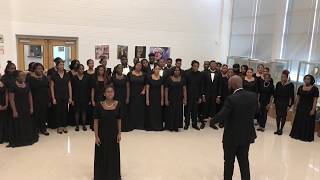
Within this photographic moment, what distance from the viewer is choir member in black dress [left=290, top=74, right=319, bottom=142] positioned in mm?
6824

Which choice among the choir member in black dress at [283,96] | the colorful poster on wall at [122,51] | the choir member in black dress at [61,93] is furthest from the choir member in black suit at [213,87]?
the colorful poster on wall at [122,51]

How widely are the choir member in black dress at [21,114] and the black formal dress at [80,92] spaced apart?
1.06 m

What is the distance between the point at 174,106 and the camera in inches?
282

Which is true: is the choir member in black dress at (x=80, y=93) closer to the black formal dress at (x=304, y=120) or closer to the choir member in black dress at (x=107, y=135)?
the choir member in black dress at (x=107, y=135)

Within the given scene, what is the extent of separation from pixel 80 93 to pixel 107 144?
2.79 metres

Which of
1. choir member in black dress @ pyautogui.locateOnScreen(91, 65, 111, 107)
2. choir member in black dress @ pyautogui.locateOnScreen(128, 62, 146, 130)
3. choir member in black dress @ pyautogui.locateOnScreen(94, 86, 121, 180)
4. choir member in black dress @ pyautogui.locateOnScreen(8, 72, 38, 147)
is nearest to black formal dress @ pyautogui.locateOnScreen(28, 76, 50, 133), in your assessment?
choir member in black dress @ pyautogui.locateOnScreen(8, 72, 38, 147)

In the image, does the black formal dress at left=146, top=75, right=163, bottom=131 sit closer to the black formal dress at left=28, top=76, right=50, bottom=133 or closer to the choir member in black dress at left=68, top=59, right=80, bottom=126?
the choir member in black dress at left=68, top=59, right=80, bottom=126

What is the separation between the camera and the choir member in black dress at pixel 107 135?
4172 mm

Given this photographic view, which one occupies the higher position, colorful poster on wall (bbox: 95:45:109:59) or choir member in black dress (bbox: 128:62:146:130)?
colorful poster on wall (bbox: 95:45:109:59)

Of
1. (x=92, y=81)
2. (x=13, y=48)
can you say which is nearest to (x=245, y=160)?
(x=92, y=81)

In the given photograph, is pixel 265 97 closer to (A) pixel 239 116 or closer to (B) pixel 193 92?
(B) pixel 193 92

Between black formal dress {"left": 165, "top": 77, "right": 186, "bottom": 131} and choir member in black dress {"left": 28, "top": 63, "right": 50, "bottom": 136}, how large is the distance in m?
2.57

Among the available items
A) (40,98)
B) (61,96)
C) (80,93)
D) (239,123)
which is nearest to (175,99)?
(80,93)

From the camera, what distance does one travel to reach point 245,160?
399 cm
